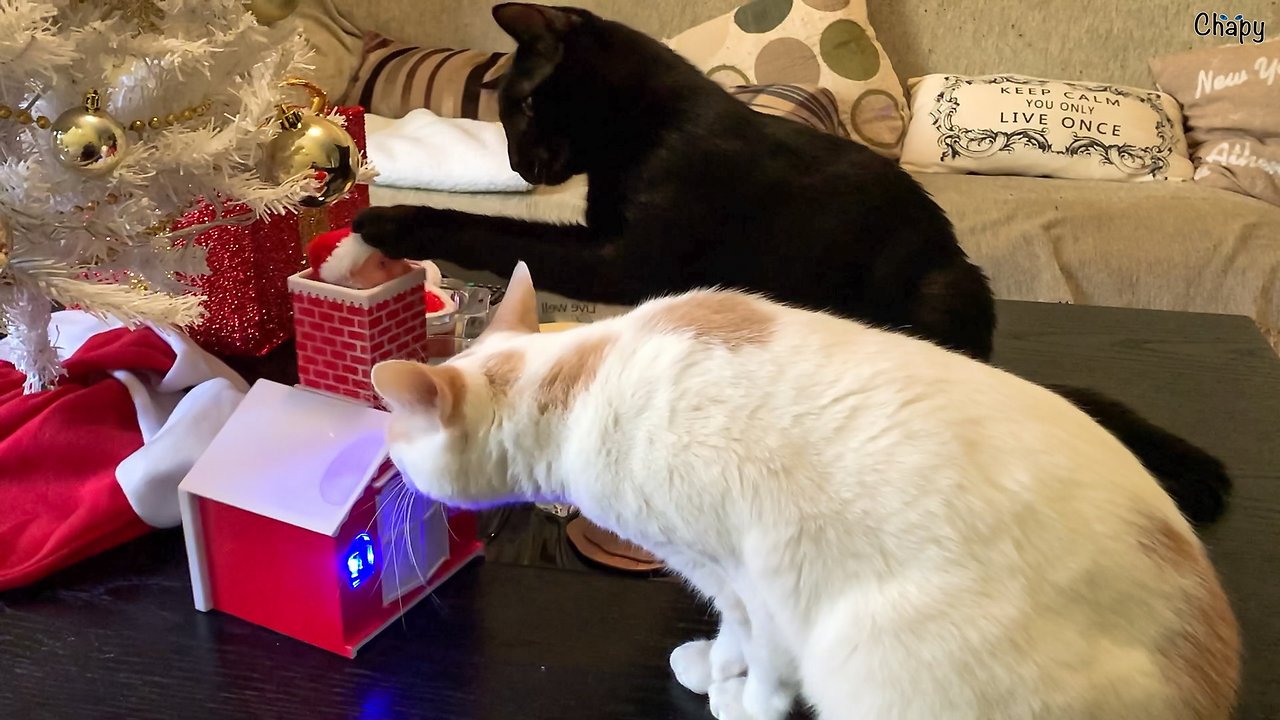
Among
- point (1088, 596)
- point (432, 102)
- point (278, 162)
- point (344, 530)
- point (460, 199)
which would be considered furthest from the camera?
point (432, 102)

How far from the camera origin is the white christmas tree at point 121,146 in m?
0.77

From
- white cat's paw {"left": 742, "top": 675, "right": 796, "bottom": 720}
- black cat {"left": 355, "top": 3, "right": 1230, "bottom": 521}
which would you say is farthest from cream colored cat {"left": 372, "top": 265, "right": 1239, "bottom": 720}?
black cat {"left": 355, "top": 3, "right": 1230, "bottom": 521}

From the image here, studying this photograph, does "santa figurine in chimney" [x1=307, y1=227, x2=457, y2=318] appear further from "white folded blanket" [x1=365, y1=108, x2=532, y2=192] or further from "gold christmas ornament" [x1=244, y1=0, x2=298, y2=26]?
"white folded blanket" [x1=365, y1=108, x2=532, y2=192]

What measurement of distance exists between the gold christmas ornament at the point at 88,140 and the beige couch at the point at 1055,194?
108 centimetres

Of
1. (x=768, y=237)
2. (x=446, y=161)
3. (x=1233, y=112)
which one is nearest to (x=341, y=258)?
(x=768, y=237)

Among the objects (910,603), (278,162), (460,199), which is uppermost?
(278,162)

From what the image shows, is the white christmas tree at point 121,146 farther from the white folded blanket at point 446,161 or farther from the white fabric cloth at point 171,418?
the white folded blanket at point 446,161

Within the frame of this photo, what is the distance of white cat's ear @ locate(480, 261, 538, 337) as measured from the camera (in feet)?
2.53

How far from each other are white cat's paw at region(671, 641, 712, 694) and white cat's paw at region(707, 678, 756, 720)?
1cm

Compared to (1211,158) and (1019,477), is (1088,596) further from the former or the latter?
(1211,158)

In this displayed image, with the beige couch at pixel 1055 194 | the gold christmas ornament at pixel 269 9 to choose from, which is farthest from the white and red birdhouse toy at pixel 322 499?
the beige couch at pixel 1055 194

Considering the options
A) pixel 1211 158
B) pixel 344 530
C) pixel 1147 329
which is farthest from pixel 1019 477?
pixel 1211 158

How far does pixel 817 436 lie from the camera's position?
57cm

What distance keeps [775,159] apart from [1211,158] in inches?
61.4
